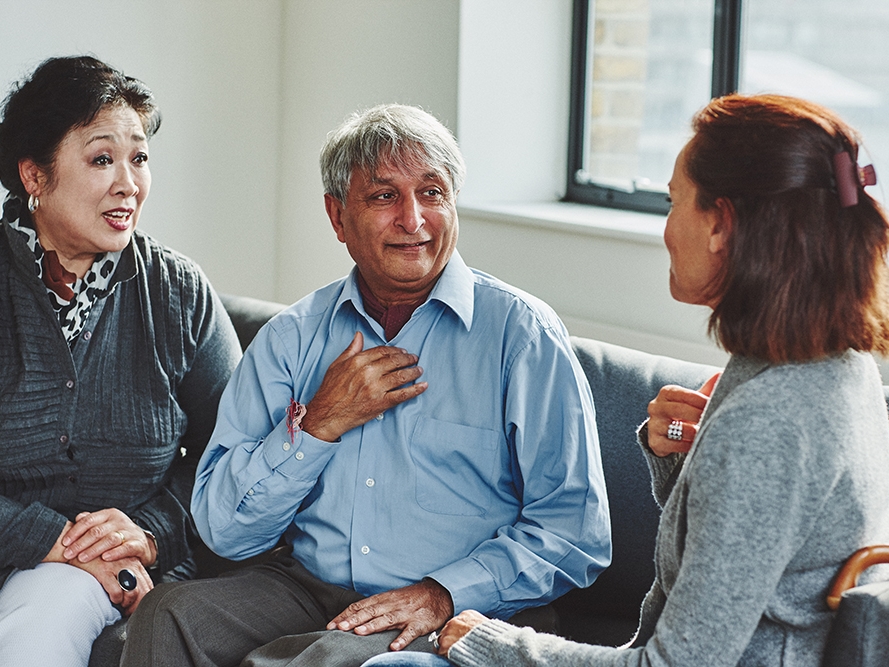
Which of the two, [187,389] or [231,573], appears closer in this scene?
[231,573]

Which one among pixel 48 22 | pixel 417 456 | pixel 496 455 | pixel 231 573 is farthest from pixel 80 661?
pixel 48 22

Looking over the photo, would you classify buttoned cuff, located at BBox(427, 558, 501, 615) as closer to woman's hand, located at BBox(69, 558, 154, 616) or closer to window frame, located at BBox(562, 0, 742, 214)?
woman's hand, located at BBox(69, 558, 154, 616)

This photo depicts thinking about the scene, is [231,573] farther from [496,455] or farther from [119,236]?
[119,236]

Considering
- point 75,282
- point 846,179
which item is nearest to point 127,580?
point 75,282

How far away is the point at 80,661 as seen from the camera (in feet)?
6.23

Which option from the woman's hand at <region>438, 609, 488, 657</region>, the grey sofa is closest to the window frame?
the grey sofa

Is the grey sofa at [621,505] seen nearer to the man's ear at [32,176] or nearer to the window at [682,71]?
the man's ear at [32,176]

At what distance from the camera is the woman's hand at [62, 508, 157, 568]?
6.59 feet

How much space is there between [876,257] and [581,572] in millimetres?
762

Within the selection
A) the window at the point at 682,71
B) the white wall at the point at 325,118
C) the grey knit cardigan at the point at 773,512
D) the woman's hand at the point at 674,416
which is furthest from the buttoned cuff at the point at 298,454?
the window at the point at 682,71

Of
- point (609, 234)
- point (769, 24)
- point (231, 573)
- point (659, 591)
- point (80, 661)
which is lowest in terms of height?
point (80, 661)

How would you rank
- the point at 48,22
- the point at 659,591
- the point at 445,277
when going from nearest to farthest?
the point at 659,591
the point at 445,277
the point at 48,22

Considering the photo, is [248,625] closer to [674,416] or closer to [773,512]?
[674,416]

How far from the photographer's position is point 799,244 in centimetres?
→ 115
